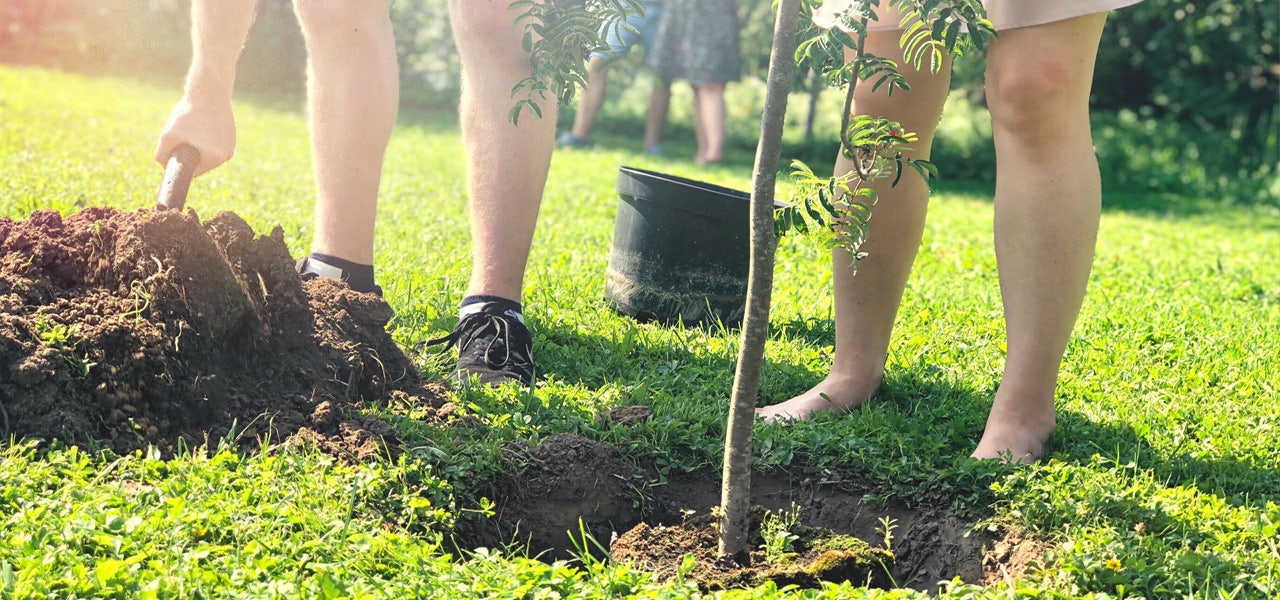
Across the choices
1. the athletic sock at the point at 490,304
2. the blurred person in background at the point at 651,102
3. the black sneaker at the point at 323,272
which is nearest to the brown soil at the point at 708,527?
the athletic sock at the point at 490,304

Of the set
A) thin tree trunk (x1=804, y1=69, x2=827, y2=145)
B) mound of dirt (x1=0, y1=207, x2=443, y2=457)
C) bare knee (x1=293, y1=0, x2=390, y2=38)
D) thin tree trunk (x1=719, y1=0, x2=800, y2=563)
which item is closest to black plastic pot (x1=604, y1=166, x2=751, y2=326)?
bare knee (x1=293, y1=0, x2=390, y2=38)

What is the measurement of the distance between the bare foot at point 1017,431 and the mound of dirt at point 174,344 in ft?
4.11

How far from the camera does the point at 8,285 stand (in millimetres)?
2477

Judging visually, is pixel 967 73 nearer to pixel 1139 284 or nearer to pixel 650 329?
pixel 1139 284

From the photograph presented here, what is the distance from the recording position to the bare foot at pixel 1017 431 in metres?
Result: 2.63

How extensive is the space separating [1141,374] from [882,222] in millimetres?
1035

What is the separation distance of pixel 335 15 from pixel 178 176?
2.30ft

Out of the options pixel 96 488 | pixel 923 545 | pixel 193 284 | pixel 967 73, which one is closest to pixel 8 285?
pixel 193 284

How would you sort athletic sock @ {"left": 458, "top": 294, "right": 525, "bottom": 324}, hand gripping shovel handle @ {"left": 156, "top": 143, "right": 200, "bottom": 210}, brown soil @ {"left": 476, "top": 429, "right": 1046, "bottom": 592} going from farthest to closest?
athletic sock @ {"left": 458, "top": 294, "right": 525, "bottom": 324} → hand gripping shovel handle @ {"left": 156, "top": 143, "right": 200, "bottom": 210} → brown soil @ {"left": 476, "top": 429, "right": 1046, "bottom": 592}

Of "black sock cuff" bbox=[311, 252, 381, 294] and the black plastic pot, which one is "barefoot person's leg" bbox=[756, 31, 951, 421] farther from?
"black sock cuff" bbox=[311, 252, 381, 294]

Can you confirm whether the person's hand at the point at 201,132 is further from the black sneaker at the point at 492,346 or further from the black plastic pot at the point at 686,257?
the black plastic pot at the point at 686,257

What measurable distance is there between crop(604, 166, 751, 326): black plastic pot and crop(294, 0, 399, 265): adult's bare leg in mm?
903

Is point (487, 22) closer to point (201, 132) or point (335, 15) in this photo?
point (335, 15)

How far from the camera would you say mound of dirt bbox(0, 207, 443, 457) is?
233cm
